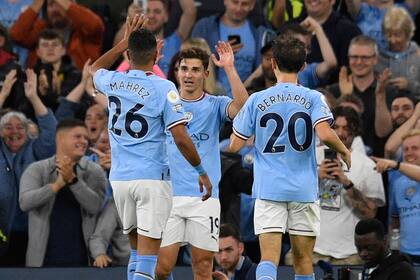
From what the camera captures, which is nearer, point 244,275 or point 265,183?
point 265,183

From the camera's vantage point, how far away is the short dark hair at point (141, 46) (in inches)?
464

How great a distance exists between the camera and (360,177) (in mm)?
14805

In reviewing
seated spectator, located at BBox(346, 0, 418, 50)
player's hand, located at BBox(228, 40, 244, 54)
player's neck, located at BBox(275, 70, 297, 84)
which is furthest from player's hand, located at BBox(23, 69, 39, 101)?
player's neck, located at BBox(275, 70, 297, 84)

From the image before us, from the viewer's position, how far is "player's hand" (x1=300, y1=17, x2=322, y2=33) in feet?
54.9

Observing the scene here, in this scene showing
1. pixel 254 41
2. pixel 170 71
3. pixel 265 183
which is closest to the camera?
pixel 265 183

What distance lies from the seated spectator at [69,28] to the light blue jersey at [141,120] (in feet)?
18.3

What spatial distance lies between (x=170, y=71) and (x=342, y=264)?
10.1 ft

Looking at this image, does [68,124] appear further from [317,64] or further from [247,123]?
[247,123]

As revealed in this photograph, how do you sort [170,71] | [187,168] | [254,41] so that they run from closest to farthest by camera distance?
1. [187,168]
2. [170,71]
3. [254,41]

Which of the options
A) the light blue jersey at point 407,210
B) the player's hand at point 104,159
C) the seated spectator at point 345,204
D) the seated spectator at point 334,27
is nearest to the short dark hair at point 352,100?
the seated spectator at point 345,204

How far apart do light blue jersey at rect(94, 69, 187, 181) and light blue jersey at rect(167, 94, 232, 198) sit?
64 centimetres

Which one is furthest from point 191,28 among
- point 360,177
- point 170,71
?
point 360,177

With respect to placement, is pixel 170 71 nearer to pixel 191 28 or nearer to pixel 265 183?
pixel 191 28

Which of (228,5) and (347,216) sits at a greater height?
(228,5)
